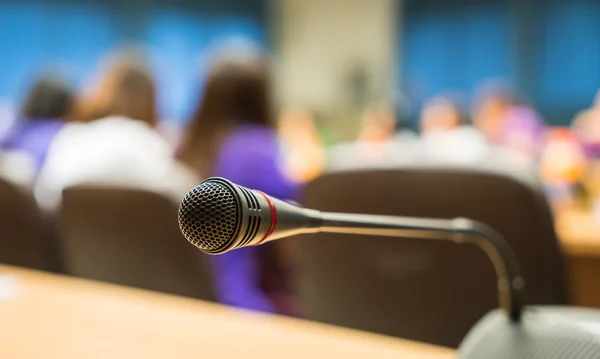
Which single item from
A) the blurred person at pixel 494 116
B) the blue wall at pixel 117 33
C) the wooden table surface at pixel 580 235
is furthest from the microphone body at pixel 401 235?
the blue wall at pixel 117 33

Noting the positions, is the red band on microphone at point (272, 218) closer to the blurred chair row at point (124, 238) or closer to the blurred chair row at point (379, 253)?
the blurred chair row at point (379, 253)

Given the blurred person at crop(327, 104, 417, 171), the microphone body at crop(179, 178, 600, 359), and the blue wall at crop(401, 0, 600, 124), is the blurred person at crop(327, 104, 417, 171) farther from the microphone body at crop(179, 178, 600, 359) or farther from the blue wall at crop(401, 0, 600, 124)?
the microphone body at crop(179, 178, 600, 359)

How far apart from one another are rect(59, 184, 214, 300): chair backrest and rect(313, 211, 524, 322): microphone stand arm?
0.73m

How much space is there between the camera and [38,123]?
9.73 feet

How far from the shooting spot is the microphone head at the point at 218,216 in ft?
1.32

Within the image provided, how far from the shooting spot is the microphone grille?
1.31ft

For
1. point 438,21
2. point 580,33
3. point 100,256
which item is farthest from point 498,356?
point 438,21

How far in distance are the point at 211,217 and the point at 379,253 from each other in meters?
0.71

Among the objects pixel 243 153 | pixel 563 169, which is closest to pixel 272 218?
pixel 243 153

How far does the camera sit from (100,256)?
133 centimetres

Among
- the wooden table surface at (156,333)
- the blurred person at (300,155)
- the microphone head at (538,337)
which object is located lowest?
the wooden table surface at (156,333)

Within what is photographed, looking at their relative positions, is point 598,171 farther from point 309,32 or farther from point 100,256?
point 309,32

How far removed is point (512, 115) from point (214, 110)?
298 cm

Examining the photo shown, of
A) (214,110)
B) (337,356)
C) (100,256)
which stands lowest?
(337,356)
